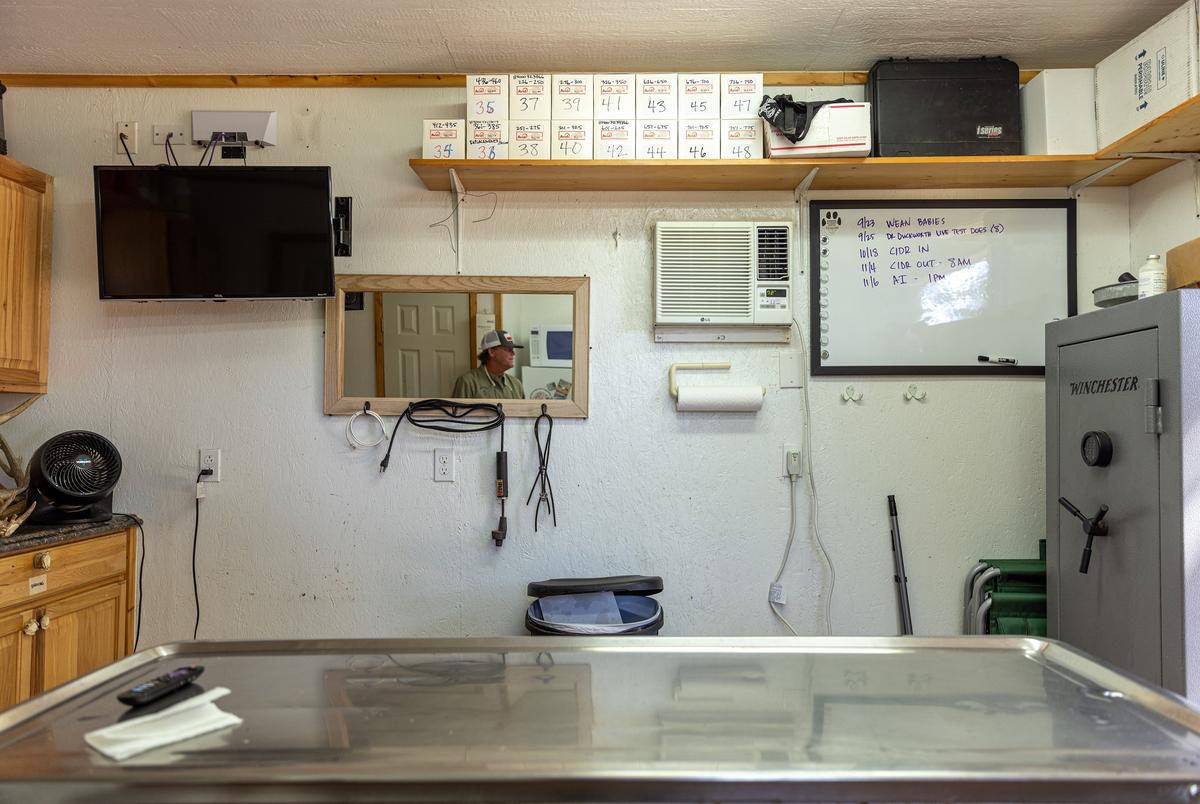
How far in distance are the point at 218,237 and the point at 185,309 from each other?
38cm

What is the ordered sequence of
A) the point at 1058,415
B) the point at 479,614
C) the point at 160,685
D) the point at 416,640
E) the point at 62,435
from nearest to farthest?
the point at 160,685 → the point at 416,640 → the point at 1058,415 → the point at 62,435 → the point at 479,614

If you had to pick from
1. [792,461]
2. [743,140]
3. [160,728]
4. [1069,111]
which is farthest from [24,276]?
[1069,111]

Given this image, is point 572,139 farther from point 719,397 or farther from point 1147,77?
point 1147,77

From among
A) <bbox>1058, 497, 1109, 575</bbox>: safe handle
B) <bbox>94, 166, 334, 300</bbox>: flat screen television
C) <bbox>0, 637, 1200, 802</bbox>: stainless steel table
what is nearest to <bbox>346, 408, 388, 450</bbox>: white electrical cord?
<bbox>94, 166, 334, 300</bbox>: flat screen television

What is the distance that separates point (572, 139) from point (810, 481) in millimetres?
1475

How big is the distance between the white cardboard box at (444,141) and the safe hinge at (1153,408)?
2.10m

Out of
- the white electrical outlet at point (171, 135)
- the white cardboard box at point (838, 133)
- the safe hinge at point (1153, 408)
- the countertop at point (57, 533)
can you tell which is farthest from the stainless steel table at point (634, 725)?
the white electrical outlet at point (171, 135)

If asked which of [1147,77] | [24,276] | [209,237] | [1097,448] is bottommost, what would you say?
[1097,448]

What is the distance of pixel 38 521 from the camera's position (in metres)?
2.46

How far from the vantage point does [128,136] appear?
2807 millimetres

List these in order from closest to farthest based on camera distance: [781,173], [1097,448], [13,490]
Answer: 1. [1097,448]
2. [13,490]
3. [781,173]

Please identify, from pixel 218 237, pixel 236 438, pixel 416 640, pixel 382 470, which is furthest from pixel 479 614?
pixel 218 237

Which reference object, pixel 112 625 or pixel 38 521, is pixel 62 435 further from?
pixel 112 625

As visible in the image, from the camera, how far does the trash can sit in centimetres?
246
